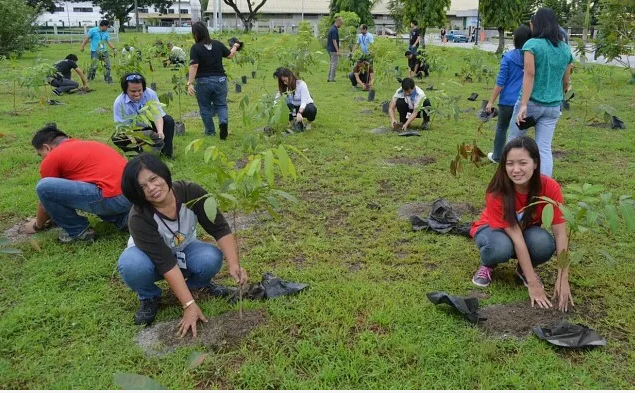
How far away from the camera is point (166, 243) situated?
2.61 m

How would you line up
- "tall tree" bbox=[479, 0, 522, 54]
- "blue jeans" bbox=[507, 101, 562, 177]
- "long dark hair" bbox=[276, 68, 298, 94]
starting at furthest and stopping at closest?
"tall tree" bbox=[479, 0, 522, 54] → "long dark hair" bbox=[276, 68, 298, 94] → "blue jeans" bbox=[507, 101, 562, 177]

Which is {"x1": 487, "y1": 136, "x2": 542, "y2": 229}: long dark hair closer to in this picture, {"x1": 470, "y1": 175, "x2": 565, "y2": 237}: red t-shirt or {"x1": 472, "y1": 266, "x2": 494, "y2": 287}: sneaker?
{"x1": 470, "y1": 175, "x2": 565, "y2": 237}: red t-shirt

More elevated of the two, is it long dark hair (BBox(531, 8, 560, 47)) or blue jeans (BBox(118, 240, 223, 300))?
long dark hair (BBox(531, 8, 560, 47))

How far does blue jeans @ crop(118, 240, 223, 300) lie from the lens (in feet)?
8.20

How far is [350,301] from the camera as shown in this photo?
2771 mm

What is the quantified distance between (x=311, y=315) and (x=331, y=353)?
34 cm

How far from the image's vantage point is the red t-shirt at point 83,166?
3.36 m

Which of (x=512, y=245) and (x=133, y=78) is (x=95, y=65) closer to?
(x=133, y=78)

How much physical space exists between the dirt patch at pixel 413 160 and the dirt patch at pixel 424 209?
124 centimetres

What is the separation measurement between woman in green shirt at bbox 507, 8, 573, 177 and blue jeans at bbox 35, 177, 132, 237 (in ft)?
10.2

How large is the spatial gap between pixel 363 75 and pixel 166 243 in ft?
30.4

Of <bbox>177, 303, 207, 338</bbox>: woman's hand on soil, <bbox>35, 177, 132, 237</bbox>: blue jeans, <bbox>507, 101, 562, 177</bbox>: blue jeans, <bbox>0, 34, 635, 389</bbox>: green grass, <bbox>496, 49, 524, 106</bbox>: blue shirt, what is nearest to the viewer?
<bbox>0, 34, 635, 389</bbox>: green grass

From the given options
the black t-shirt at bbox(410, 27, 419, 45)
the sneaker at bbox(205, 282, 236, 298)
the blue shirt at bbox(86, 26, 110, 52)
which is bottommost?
the sneaker at bbox(205, 282, 236, 298)

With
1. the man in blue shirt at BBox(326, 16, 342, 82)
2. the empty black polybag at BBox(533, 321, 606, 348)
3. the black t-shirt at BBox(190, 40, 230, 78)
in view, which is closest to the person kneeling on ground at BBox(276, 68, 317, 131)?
the black t-shirt at BBox(190, 40, 230, 78)
